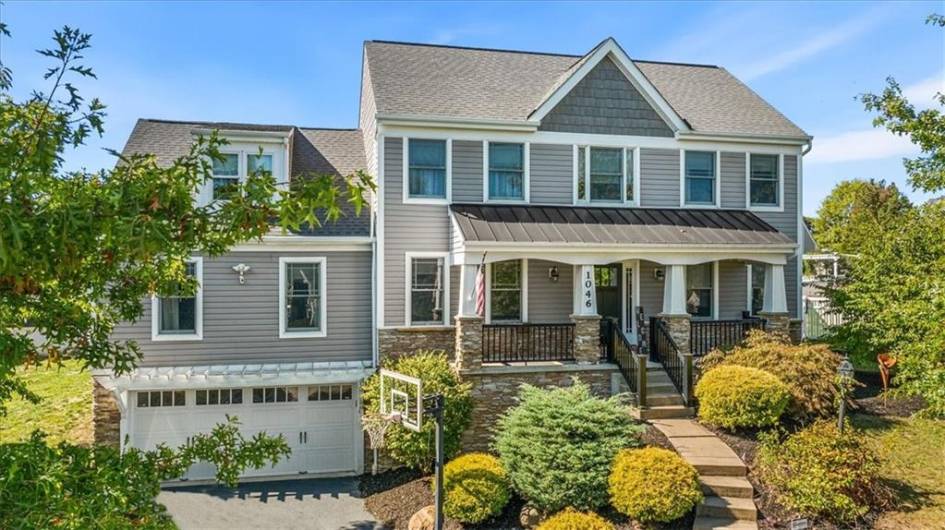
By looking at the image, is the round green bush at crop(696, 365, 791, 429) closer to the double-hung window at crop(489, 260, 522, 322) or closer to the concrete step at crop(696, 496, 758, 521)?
the concrete step at crop(696, 496, 758, 521)

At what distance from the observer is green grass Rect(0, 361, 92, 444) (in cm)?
1297

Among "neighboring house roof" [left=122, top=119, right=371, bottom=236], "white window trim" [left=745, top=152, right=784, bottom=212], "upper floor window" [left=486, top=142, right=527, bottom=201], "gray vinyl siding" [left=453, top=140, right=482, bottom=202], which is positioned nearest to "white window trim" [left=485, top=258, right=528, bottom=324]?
"upper floor window" [left=486, top=142, right=527, bottom=201]

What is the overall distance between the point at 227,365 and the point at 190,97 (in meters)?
6.98

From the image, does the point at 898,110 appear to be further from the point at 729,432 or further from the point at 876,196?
the point at 876,196

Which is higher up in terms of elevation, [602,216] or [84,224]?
[602,216]

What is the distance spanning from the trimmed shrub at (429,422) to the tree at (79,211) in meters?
7.40

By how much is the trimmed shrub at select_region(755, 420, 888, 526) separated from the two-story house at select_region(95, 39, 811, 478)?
165 inches

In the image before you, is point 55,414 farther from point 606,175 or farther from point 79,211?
point 606,175

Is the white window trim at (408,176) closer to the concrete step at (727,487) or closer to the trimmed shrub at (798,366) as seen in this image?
Result: the trimmed shrub at (798,366)

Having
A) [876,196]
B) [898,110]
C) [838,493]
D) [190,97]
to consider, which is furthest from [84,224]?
[876,196]

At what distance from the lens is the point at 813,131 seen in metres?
14.8

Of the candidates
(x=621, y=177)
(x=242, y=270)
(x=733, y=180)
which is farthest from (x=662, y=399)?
(x=242, y=270)

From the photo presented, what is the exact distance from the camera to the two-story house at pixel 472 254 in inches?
484

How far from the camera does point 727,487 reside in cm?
891
